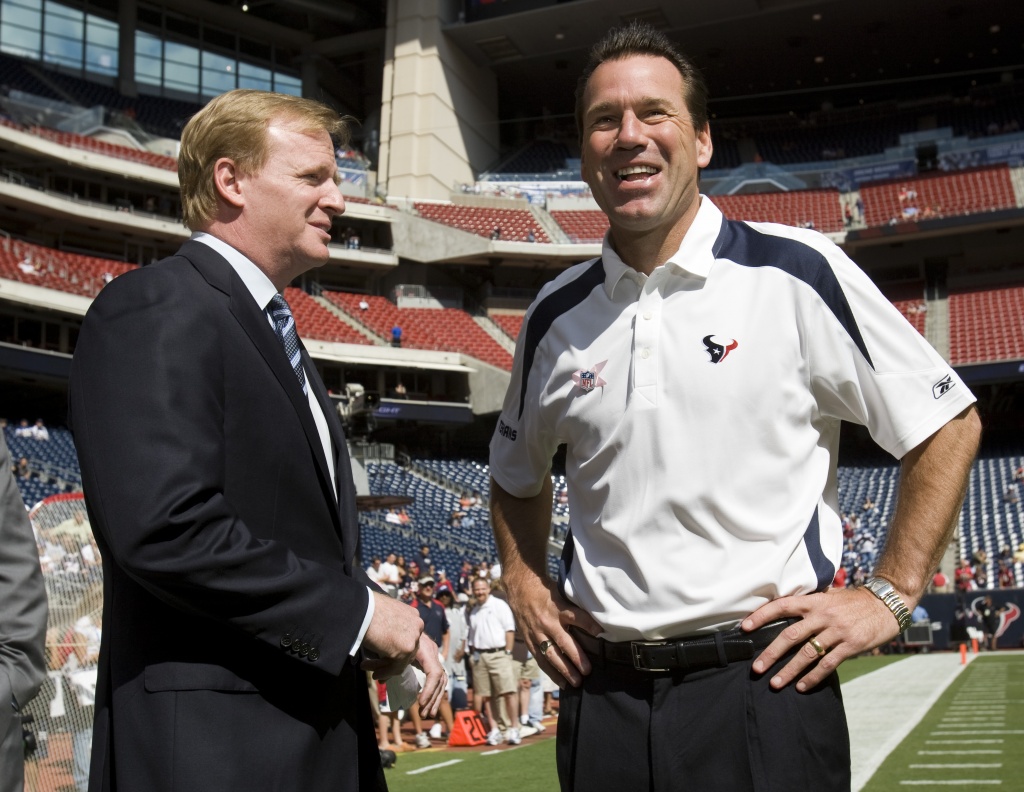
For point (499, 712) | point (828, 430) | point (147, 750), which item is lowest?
point (499, 712)

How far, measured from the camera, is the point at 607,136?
9.09 ft

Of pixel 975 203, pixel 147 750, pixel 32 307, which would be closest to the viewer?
pixel 147 750

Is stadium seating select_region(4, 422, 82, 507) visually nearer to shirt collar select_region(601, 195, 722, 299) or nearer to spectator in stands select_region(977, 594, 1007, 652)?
spectator in stands select_region(977, 594, 1007, 652)

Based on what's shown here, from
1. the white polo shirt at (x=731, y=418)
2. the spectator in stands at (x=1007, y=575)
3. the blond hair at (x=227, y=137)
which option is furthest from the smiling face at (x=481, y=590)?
the spectator in stands at (x=1007, y=575)

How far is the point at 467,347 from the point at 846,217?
621 inches

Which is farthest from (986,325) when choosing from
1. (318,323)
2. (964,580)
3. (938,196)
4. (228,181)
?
(228,181)

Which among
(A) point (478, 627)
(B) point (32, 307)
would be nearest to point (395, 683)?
(A) point (478, 627)

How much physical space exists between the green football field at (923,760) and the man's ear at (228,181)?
23.4 feet

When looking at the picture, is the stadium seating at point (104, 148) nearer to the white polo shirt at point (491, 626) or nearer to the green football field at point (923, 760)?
the white polo shirt at point (491, 626)

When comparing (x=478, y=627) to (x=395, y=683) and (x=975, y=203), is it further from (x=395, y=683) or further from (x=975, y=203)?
(x=975, y=203)

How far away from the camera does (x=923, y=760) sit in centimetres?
930

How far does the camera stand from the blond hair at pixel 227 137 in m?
2.62

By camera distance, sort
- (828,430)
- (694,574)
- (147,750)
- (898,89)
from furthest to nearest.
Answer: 1. (898,89)
2. (828,430)
3. (694,574)
4. (147,750)

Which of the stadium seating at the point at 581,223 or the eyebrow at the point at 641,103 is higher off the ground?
the stadium seating at the point at 581,223
